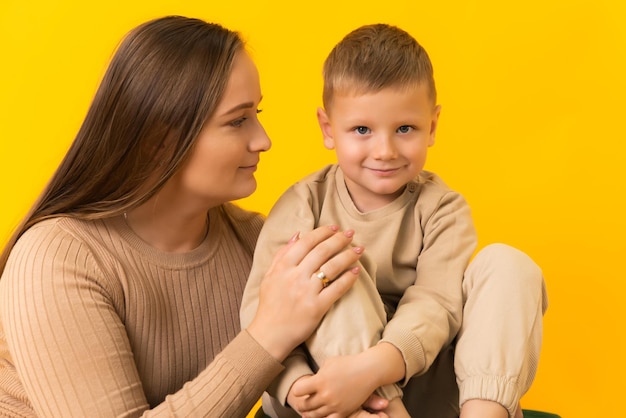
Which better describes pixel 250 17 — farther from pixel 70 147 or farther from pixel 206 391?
pixel 206 391

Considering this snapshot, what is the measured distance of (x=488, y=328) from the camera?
1782 mm

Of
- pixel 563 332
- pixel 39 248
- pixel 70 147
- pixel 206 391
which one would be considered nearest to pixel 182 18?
pixel 70 147

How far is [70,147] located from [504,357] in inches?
38.6

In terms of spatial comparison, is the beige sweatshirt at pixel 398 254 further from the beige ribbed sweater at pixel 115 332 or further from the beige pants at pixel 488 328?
the beige ribbed sweater at pixel 115 332

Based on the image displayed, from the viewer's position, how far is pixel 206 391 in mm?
1831

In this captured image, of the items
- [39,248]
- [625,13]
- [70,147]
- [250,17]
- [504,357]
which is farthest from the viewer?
[250,17]

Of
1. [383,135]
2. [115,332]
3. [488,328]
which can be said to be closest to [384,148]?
[383,135]

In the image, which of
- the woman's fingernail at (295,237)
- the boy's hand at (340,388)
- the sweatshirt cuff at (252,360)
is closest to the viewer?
the boy's hand at (340,388)

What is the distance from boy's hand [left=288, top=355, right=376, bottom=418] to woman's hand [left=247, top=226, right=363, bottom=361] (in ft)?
0.31

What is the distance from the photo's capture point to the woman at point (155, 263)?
5.97 ft

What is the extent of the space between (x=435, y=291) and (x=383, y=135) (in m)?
0.33

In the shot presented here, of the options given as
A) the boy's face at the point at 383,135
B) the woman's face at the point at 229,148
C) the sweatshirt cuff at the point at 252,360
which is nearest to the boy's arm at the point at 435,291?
the boy's face at the point at 383,135

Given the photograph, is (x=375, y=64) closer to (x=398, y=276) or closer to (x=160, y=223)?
(x=398, y=276)

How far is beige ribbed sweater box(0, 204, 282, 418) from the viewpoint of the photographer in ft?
5.96
